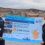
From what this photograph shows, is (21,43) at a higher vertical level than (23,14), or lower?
lower

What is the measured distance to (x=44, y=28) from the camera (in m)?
1.25

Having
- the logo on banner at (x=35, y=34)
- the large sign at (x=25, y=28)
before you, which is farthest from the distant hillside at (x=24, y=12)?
the logo on banner at (x=35, y=34)

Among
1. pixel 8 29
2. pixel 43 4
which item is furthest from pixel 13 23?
pixel 43 4

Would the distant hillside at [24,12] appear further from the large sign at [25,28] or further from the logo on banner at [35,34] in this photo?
the logo on banner at [35,34]

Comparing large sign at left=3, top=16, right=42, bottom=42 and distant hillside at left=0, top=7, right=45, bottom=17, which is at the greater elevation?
distant hillside at left=0, top=7, right=45, bottom=17

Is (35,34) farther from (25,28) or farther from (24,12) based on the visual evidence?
(24,12)

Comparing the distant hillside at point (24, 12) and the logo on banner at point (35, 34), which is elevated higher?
the distant hillside at point (24, 12)

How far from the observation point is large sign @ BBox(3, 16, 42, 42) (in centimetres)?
124

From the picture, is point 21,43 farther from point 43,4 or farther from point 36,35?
point 43,4

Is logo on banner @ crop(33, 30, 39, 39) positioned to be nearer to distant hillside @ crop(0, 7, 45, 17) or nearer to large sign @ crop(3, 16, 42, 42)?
large sign @ crop(3, 16, 42, 42)

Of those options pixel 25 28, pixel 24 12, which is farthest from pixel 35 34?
pixel 24 12

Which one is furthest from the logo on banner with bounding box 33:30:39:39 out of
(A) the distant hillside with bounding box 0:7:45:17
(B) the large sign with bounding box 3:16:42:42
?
(A) the distant hillside with bounding box 0:7:45:17

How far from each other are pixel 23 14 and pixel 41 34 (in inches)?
8.4

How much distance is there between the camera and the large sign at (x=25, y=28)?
1237 millimetres
